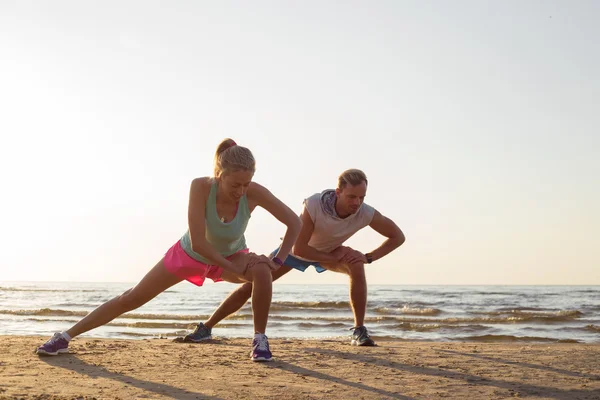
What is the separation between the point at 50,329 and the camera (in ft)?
32.1

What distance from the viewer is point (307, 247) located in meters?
6.18

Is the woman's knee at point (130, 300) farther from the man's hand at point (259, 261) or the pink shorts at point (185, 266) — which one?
the man's hand at point (259, 261)

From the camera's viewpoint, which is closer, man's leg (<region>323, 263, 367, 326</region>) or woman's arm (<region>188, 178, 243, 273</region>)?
woman's arm (<region>188, 178, 243, 273</region>)

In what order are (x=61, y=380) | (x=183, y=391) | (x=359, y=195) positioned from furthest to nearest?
1. (x=359, y=195)
2. (x=61, y=380)
3. (x=183, y=391)

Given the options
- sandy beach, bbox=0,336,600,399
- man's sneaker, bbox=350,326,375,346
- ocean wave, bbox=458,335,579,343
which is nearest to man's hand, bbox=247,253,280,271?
sandy beach, bbox=0,336,600,399

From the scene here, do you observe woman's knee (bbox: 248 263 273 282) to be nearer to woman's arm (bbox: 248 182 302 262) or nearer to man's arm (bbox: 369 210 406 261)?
woman's arm (bbox: 248 182 302 262)

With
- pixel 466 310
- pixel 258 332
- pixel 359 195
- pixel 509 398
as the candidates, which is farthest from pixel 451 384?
pixel 466 310

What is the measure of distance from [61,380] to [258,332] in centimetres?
143

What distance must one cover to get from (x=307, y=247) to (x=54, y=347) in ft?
7.58

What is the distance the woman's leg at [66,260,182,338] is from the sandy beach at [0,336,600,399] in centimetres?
26

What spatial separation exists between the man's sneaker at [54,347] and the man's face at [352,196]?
8.44ft

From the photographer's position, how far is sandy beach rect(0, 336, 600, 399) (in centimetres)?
388

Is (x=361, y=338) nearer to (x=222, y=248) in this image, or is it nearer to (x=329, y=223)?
(x=329, y=223)

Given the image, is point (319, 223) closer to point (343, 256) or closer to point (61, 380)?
point (343, 256)
